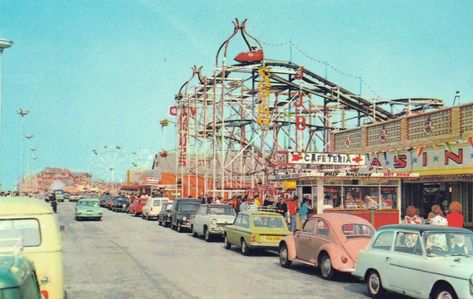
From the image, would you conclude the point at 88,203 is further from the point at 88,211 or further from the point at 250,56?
the point at 250,56

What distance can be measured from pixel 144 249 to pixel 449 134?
13120 mm

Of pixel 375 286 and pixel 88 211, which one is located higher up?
pixel 88 211

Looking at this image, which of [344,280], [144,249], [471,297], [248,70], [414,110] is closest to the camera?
[471,297]

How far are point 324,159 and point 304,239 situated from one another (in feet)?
31.4

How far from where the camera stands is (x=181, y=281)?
43.6 ft

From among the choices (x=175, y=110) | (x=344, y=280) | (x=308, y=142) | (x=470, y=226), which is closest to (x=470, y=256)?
(x=344, y=280)

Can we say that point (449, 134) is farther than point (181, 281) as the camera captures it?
Yes

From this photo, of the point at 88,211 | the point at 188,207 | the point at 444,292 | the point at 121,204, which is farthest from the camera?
the point at 121,204

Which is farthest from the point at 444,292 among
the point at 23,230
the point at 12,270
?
the point at 12,270

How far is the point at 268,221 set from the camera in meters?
19.4

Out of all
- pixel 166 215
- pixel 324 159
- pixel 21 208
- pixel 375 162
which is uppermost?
pixel 375 162

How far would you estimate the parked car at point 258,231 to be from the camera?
734 inches

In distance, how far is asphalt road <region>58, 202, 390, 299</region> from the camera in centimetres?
1199

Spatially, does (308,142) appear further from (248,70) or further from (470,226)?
(470,226)
